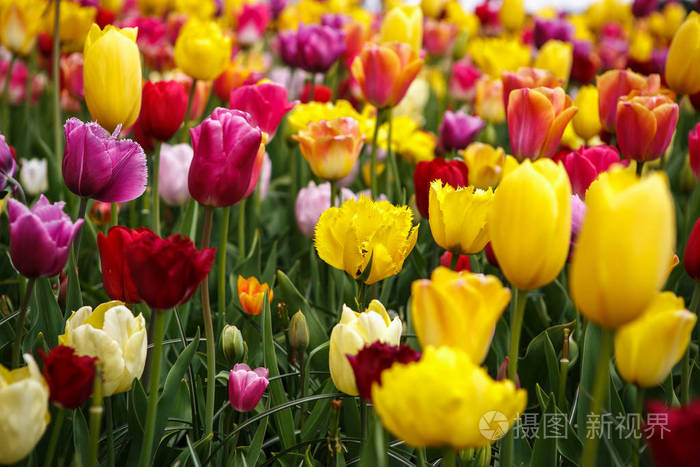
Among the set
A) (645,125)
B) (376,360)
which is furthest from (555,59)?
(376,360)

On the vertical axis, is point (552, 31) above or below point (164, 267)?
below

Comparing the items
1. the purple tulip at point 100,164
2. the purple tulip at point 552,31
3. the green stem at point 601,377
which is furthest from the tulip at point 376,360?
the purple tulip at point 552,31

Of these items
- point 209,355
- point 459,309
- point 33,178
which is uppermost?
point 459,309

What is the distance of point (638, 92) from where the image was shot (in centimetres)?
153

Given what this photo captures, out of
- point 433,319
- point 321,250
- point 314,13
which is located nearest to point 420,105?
point 314,13

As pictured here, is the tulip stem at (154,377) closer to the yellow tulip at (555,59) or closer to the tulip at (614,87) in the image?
the tulip at (614,87)

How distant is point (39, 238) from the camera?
861 millimetres

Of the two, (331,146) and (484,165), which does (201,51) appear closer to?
(331,146)

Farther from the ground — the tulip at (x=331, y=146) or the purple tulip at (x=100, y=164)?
the purple tulip at (x=100, y=164)

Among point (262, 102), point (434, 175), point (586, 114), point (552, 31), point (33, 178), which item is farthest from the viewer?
point (552, 31)

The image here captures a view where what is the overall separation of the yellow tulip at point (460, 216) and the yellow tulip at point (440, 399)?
432 millimetres

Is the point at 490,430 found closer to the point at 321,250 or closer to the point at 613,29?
the point at 321,250

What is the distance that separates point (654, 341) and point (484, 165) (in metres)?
0.98

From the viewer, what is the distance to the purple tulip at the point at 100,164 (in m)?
1.01
